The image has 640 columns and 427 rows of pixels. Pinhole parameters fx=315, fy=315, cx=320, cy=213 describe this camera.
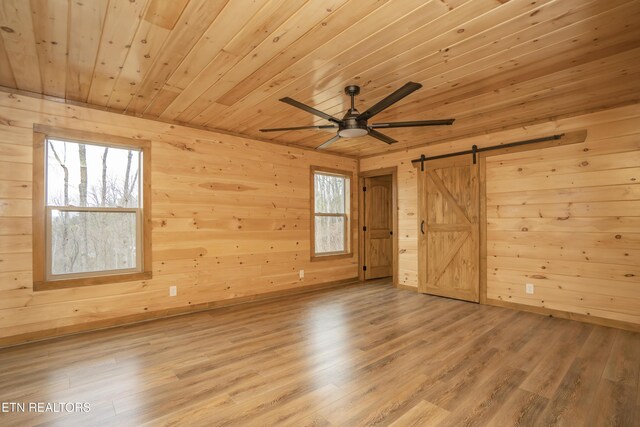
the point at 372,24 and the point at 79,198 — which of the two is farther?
the point at 79,198

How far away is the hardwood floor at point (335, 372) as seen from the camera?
1.91 metres

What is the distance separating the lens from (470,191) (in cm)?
461

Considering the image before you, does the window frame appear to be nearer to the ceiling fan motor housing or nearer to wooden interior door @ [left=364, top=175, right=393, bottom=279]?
wooden interior door @ [left=364, top=175, right=393, bottom=279]

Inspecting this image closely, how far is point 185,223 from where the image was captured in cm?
399

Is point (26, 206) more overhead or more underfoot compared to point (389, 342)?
more overhead

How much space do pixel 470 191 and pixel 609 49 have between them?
8.04 ft

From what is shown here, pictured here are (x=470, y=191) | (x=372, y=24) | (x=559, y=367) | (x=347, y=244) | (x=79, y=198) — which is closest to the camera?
(x=372, y=24)

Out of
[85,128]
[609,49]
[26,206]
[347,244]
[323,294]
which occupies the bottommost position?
[323,294]

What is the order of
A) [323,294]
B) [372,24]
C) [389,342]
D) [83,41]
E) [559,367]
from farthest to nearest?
[323,294] < [389,342] < [559,367] < [83,41] < [372,24]

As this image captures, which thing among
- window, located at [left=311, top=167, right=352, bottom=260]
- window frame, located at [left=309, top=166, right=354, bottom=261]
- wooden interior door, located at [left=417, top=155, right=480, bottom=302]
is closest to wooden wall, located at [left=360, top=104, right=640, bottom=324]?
wooden interior door, located at [left=417, top=155, right=480, bottom=302]

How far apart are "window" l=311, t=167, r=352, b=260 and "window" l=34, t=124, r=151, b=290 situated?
264 cm

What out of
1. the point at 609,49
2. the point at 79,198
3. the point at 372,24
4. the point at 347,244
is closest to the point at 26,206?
the point at 79,198

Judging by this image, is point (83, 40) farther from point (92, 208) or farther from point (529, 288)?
point (529, 288)

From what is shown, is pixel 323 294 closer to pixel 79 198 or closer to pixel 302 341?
pixel 302 341
